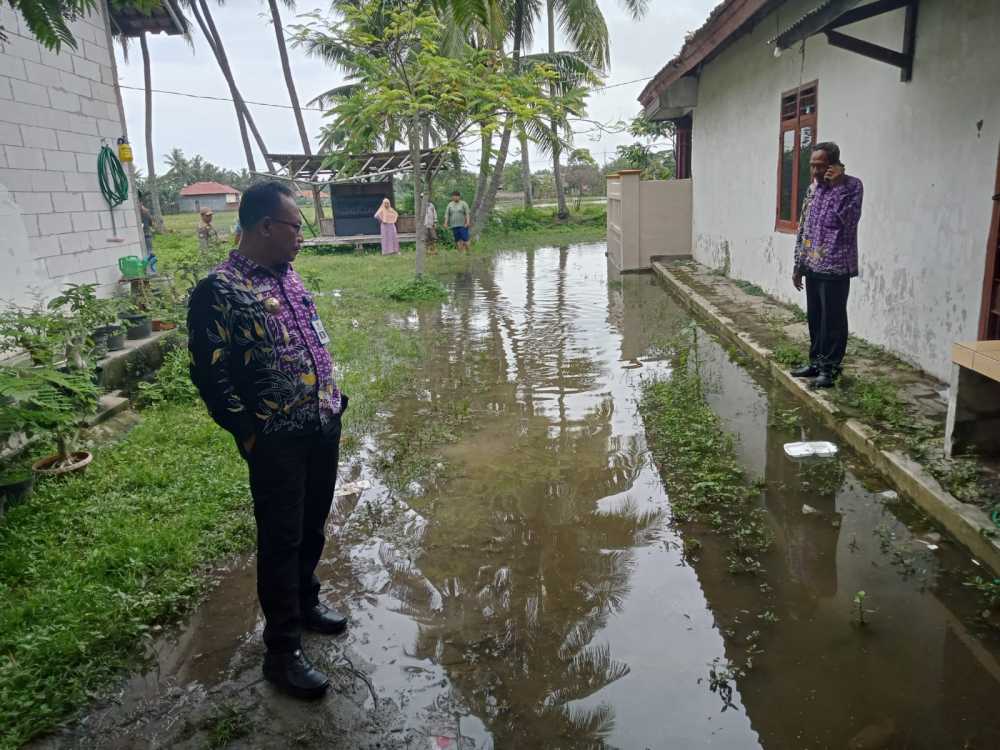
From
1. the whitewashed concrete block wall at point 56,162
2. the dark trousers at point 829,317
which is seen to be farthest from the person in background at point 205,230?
the dark trousers at point 829,317

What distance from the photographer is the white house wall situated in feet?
17.2

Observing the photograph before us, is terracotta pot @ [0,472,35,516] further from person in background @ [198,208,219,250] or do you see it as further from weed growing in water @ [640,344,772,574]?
person in background @ [198,208,219,250]

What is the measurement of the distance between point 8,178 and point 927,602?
25.2 ft

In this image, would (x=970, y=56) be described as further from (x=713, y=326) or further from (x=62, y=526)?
(x=62, y=526)

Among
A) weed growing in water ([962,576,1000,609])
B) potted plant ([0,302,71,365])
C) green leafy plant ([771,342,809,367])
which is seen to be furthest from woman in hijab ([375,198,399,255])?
weed growing in water ([962,576,1000,609])

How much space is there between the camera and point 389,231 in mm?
20000

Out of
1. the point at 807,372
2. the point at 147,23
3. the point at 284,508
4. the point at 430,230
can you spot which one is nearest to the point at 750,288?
the point at 807,372

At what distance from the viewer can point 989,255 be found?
511 cm

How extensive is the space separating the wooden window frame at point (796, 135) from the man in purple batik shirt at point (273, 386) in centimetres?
674

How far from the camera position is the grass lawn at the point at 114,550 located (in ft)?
9.68

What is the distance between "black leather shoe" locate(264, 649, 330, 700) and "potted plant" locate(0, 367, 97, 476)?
2.31 metres

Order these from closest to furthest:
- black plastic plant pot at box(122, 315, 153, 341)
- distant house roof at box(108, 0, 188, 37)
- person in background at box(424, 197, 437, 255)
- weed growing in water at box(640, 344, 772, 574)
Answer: weed growing in water at box(640, 344, 772, 574)
black plastic plant pot at box(122, 315, 153, 341)
distant house roof at box(108, 0, 188, 37)
person in background at box(424, 197, 437, 255)

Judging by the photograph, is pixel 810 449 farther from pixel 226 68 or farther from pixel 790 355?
pixel 226 68

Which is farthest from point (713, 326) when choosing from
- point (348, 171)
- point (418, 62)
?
point (348, 171)
